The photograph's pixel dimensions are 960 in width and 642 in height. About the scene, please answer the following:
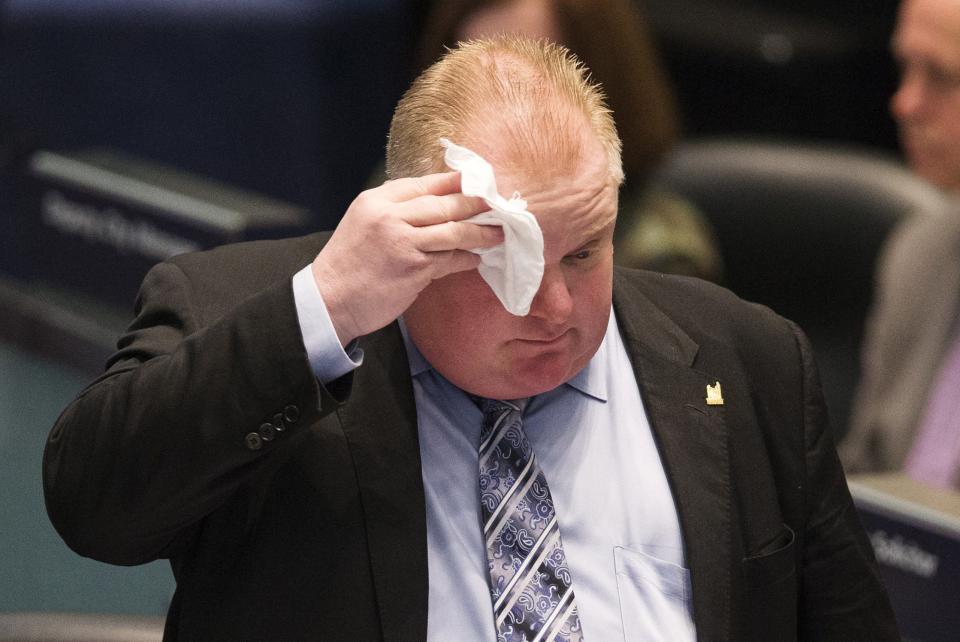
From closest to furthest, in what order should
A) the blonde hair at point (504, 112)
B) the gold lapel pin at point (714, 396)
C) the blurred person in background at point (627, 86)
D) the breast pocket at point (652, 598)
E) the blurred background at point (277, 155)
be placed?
the blonde hair at point (504, 112)
the breast pocket at point (652, 598)
the gold lapel pin at point (714, 396)
the blurred background at point (277, 155)
the blurred person in background at point (627, 86)

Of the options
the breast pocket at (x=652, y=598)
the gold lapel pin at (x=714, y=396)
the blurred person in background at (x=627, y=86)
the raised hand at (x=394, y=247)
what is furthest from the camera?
the blurred person in background at (x=627, y=86)

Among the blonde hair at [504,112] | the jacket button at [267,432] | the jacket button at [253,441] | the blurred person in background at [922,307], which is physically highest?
the blonde hair at [504,112]

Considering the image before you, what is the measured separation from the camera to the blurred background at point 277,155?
2734 millimetres

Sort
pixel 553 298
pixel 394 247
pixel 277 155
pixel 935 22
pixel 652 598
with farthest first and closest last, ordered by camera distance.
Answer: pixel 277 155 → pixel 935 22 → pixel 652 598 → pixel 553 298 → pixel 394 247

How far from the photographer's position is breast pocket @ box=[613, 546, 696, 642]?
1687mm

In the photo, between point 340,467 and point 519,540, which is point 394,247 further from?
point 519,540

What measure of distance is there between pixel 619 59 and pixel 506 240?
6.32ft

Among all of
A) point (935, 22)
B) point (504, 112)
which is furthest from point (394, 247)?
point (935, 22)

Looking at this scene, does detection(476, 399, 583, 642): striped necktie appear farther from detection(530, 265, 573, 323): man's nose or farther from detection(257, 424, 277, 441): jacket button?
detection(257, 424, 277, 441): jacket button

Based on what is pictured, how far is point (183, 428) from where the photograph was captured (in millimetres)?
1509

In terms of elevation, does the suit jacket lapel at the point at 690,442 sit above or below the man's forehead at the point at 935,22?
below

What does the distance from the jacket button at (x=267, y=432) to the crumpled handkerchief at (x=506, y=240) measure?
0.86ft

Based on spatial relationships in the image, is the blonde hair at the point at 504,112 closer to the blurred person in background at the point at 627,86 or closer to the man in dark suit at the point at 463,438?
the man in dark suit at the point at 463,438

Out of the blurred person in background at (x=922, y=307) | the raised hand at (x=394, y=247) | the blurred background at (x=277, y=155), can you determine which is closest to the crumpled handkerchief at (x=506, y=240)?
the raised hand at (x=394, y=247)
